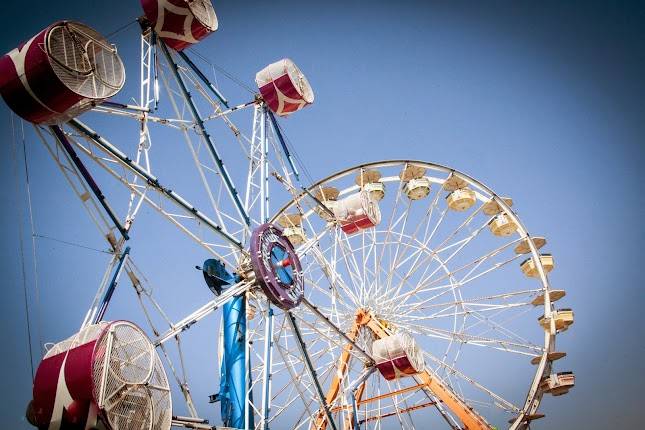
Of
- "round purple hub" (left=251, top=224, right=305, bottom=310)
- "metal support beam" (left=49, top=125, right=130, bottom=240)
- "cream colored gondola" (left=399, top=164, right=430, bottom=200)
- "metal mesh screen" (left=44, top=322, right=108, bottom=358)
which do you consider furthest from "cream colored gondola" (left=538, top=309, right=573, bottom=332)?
"metal mesh screen" (left=44, top=322, right=108, bottom=358)

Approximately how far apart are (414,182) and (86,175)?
470 inches

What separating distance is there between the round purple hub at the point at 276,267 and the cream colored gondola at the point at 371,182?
767 centimetres

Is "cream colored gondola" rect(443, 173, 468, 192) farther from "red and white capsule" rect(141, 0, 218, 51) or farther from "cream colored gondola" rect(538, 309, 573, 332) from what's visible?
"red and white capsule" rect(141, 0, 218, 51)

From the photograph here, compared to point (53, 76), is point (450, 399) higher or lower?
lower

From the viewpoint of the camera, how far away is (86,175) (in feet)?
19.5

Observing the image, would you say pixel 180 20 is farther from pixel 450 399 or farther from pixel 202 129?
pixel 450 399

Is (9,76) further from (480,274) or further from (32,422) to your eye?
(480,274)

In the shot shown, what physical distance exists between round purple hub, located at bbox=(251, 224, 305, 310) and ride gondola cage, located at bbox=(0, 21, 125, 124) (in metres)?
3.62

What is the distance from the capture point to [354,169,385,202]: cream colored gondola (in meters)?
16.3

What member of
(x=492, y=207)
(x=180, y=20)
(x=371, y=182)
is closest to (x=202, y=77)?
(x=180, y=20)

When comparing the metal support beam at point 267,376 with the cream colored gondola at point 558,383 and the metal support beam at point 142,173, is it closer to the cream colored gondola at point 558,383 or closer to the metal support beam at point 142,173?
the metal support beam at point 142,173

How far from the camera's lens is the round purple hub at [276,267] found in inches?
311

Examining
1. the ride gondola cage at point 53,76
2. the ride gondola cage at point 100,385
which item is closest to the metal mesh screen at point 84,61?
the ride gondola cage at point 53,76

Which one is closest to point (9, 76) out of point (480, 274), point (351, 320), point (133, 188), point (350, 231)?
point (133, 188)
